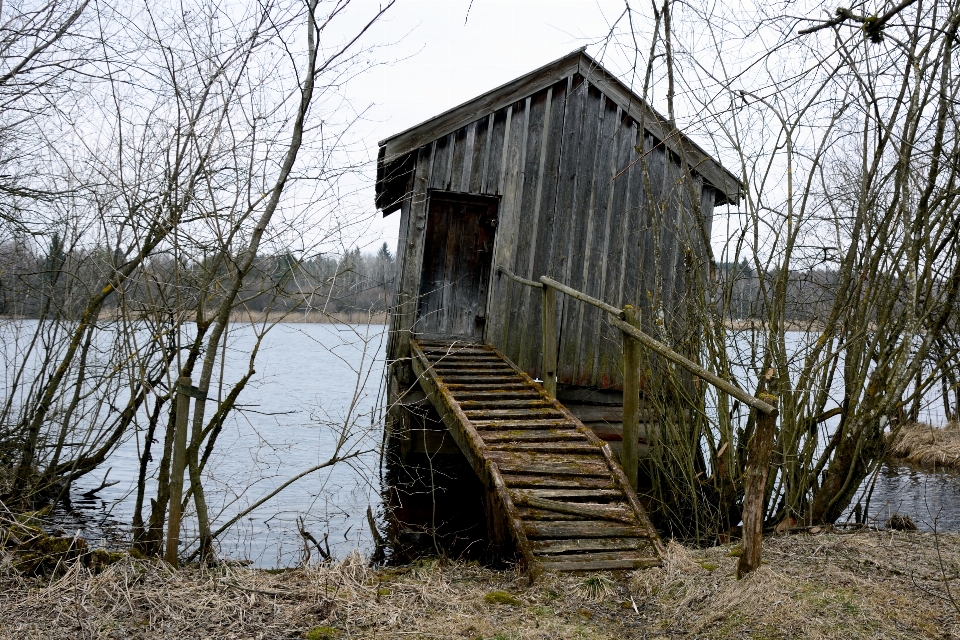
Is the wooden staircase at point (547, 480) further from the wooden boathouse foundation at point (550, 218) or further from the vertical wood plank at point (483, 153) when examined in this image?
the vertical wood plank at point (483, 153)

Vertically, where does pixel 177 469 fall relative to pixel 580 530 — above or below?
above

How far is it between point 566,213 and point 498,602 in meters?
6.34

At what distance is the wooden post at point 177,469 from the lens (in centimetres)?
477

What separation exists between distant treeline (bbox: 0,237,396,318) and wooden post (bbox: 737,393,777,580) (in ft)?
8.73

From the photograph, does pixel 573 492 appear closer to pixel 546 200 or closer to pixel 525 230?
pixel 525 230

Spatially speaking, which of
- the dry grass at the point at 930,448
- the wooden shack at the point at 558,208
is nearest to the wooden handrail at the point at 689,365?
the wooden shack at the point at 558,208

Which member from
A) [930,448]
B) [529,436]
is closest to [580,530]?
[529,436]

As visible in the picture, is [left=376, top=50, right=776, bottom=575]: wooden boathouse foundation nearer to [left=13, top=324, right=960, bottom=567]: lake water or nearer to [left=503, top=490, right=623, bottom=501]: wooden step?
[left=13, top=324, right=960, bottom=567]: lake water

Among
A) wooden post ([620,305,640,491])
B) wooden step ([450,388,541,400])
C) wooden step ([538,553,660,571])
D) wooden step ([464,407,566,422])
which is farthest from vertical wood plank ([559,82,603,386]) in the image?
wooden step ([538,553,660,571])

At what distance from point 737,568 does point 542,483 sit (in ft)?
5.25

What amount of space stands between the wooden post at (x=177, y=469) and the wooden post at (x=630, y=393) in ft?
10.1

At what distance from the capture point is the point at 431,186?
9453mm

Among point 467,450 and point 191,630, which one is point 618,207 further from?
point 191,630

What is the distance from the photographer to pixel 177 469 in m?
4.84
